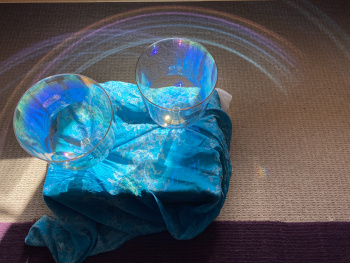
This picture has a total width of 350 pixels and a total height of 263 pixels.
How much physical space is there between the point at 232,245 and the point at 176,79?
48 cm

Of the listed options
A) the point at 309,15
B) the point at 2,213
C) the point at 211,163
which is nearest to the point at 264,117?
the point at 211,163

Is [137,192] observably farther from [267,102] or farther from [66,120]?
[267,102]

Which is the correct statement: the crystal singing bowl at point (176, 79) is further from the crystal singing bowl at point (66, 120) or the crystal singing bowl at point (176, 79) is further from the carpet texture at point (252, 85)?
the carpet texture at point (252, 85)

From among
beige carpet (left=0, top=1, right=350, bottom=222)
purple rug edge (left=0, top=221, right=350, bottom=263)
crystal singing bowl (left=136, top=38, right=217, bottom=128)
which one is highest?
crystal singing bowl (left=136, top=38, right=217, bottom=128)

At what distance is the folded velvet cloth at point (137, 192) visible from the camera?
0.76 metres

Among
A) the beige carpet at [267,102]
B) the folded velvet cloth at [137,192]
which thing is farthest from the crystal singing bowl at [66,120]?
the beige carpet at [267,102]

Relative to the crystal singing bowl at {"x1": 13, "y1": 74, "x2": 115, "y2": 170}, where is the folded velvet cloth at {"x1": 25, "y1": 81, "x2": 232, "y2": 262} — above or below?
below

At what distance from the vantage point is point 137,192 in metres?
0.76

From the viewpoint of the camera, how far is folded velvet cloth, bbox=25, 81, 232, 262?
76 centimetres

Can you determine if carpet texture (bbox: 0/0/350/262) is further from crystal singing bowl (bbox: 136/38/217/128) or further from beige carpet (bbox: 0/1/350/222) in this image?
crystal singing bowl (bbox: 136/38/217/128)

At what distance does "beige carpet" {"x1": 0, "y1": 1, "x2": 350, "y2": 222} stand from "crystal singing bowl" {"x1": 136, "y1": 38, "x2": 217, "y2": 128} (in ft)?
0.79

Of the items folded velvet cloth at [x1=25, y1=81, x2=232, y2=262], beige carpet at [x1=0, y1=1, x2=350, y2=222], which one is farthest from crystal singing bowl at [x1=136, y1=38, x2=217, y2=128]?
beige carpet at [x1=0, y1=1, x2=350, y2=222]

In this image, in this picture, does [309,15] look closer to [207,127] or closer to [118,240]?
[207,127]

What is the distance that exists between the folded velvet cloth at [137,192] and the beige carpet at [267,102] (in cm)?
14
